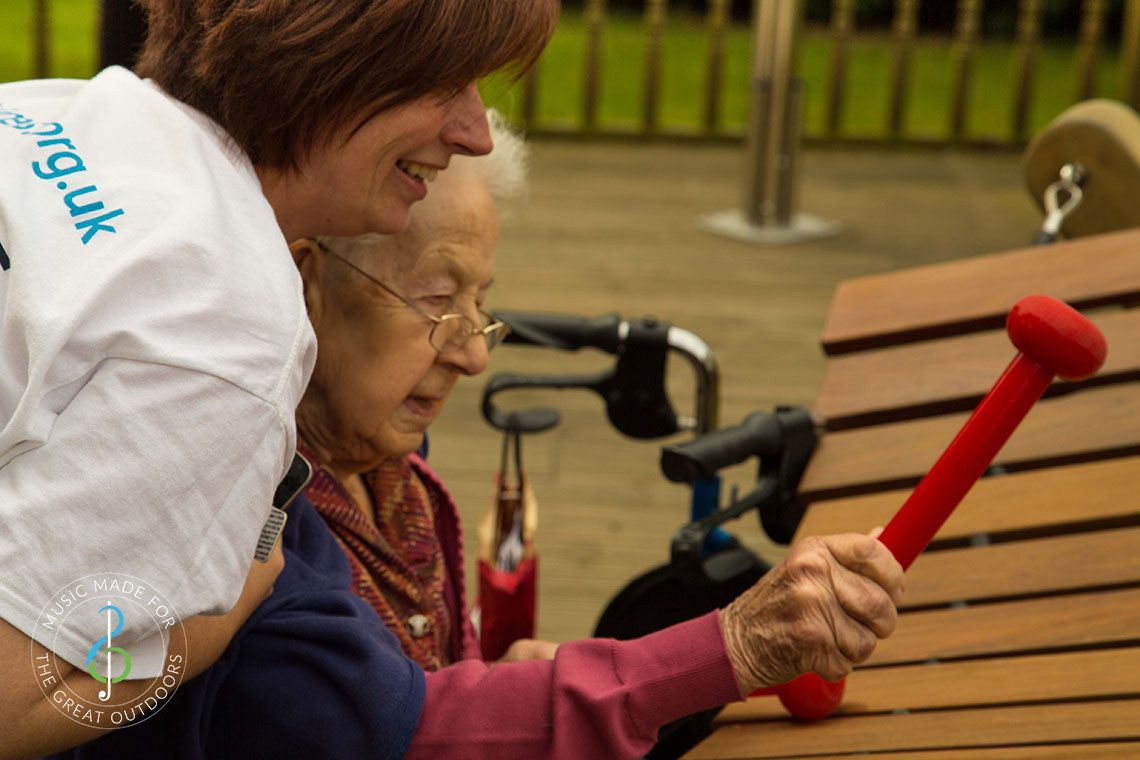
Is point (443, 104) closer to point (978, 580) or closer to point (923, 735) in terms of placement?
point (923, 735)

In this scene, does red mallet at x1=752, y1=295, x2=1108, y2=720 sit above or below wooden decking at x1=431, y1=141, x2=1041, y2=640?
above

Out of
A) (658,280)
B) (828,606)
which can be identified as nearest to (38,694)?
(828,606)

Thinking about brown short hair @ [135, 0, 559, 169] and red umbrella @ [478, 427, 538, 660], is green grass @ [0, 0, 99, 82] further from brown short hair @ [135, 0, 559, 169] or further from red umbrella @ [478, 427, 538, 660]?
brown short hair @ [135, 0, 559, 169]

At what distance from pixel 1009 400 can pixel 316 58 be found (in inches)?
23.8

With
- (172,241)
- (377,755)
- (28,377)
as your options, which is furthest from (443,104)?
(377,755)

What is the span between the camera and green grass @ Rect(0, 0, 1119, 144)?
275 inches

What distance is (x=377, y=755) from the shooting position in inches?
47.1

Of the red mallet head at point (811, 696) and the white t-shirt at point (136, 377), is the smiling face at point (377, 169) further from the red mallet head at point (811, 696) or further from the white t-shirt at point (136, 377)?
the red mallet head at point (811, 696)

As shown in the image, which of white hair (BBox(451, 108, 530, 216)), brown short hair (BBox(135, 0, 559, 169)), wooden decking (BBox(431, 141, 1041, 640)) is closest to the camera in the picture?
brown short hair (BBox(135, 0, 559, 169))

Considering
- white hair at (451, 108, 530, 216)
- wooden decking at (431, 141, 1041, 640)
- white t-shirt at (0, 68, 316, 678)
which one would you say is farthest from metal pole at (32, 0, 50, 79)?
white t-shirt at (0, 68, 316, 678)

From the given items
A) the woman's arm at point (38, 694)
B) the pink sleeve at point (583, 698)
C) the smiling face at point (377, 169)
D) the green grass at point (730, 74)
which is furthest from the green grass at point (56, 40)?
the woman's arm at point (38, 694)

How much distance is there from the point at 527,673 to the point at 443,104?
49cm

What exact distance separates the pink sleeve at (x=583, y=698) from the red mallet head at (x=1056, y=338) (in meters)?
0.34

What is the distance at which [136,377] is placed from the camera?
0.89 m
